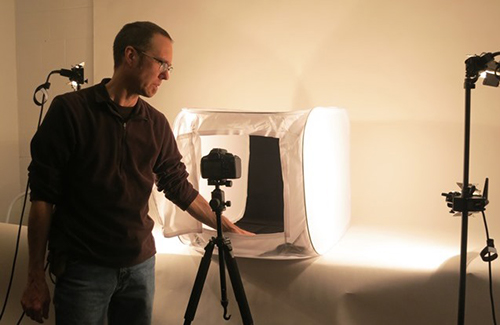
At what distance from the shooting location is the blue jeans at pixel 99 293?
1.55m

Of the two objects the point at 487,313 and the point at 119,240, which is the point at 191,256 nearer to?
the point at 119,240

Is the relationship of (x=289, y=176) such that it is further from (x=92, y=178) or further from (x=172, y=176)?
(x=92, y=178)

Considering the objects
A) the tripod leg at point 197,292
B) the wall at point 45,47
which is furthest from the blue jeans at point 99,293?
the wall at point 45,47

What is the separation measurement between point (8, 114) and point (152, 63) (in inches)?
84.7

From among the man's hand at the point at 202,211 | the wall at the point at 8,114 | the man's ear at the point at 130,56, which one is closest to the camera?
the man's ear at the point at 130,56

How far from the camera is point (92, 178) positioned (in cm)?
155

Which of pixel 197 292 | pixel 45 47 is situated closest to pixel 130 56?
pixel 197 292

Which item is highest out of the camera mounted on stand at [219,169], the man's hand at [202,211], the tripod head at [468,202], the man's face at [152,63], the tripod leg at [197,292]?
the man's face at [152,63]

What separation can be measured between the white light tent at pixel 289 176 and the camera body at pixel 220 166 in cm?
25

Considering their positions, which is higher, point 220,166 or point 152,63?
point 152,63

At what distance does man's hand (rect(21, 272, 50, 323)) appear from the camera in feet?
4.91

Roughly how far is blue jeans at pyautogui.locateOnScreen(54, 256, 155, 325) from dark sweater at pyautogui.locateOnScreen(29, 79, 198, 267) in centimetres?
4

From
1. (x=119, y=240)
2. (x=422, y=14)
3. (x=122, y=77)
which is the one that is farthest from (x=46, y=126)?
(x=422, y=14)

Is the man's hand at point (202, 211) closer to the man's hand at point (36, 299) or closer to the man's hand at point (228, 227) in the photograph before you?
the man's hand at point (228, 227)
